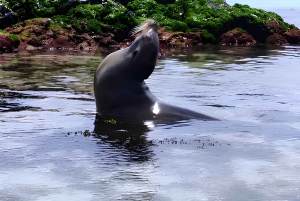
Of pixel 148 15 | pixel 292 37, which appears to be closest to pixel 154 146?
pixel 148 15

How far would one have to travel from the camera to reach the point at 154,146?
696 cm

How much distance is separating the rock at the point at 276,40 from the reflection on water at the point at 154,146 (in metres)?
14.9

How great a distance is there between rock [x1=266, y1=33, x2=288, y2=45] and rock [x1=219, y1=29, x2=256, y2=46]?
0.90 metres

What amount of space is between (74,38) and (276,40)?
10.5m

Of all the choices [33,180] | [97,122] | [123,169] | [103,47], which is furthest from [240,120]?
[103,47]

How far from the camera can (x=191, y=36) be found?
26.7 m

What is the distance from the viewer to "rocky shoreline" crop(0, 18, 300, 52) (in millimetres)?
23094

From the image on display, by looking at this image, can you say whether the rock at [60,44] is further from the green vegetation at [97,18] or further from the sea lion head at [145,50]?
the sea lion head at [145,50]

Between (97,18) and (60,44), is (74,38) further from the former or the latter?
(97,18)

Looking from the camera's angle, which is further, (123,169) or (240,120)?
(240,120)

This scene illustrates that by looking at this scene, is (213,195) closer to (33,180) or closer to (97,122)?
(33,180)

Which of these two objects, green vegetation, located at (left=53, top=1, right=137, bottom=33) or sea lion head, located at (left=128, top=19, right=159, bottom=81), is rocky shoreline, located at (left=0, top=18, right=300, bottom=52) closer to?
green vegetation, located at (left=53, top=1, right=137, bottom=33)

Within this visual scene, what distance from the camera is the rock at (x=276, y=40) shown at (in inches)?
1115

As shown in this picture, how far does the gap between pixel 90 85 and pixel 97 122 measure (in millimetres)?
4681
